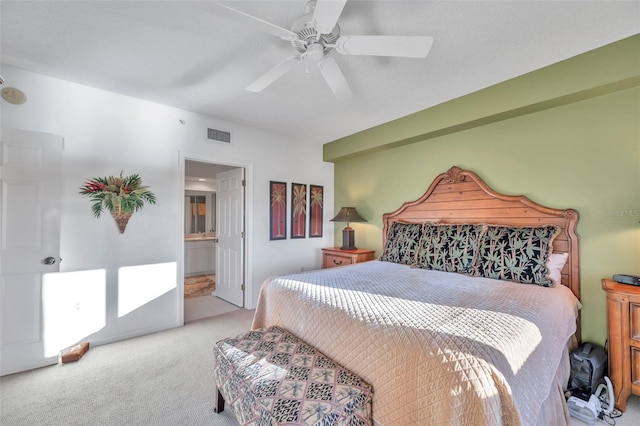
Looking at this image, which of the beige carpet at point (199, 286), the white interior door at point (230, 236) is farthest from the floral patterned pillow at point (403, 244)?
the beige carpet at point (199, 286)

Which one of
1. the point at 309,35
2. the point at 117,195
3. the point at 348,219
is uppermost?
the point at 309,35

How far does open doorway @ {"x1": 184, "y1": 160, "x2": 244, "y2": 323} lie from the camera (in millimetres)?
4027

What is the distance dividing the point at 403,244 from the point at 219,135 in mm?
2715

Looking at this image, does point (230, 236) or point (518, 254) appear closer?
point (518, 254)

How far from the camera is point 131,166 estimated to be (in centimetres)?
294

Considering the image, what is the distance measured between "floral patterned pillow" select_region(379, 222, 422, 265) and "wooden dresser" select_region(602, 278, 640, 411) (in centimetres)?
152

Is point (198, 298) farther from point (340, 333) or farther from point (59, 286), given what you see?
point (340, 333)

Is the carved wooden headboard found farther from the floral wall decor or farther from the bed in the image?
the floral wall decor

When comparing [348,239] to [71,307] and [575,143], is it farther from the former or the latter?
[71,307]

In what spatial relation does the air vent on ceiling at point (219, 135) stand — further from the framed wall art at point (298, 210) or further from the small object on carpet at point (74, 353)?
the small object on carpet at point (74, 353)

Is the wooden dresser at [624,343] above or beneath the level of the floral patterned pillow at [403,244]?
beneath

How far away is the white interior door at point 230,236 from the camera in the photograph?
12.9ft

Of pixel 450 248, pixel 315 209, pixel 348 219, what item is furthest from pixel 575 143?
pixel 315 209

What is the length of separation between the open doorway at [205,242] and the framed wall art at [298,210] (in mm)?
840
